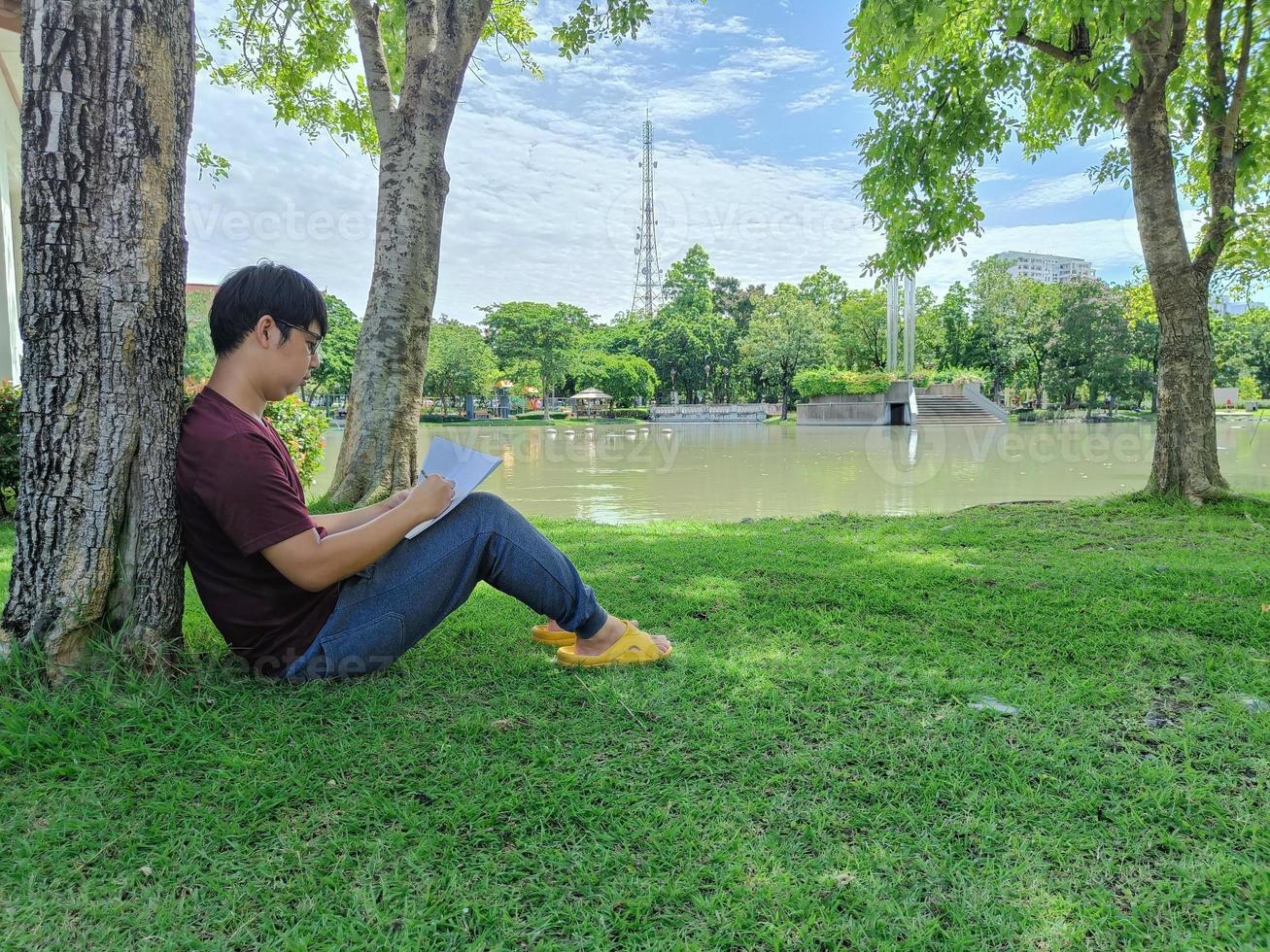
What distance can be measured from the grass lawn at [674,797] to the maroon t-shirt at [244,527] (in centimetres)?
17

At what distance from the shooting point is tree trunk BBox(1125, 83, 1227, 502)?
18.4ft

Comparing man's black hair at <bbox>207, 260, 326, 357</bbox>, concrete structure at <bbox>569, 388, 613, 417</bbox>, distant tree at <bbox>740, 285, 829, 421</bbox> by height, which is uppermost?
distant tree at <bbox>740, 285, 829, 421</bbox>

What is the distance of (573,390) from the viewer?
4925 cm

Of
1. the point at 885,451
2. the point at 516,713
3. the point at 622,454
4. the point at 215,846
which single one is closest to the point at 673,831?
the point at 516,713

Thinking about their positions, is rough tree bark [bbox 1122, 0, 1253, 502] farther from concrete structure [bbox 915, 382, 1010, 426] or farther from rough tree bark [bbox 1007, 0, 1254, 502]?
concrete structure [bbox 915, 382, 1010, 426]

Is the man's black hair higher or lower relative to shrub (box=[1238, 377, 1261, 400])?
lower

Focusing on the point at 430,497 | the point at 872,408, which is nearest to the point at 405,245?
the point at 430,497

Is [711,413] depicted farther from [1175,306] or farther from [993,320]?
[1175,306]

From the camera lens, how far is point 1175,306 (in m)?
5.65

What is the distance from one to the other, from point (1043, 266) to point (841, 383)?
1356 inches

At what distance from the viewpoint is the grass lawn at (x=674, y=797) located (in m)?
1.26

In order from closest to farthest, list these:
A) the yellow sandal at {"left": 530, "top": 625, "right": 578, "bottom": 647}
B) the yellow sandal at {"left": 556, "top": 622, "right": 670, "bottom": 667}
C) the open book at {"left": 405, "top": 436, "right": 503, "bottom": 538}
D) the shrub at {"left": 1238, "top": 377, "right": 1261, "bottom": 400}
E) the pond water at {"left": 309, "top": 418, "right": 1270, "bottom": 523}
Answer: the open book at {"left": 405, "top": 436, "right": 503, "bottom": 538} → the yellow sandal at {"left": 556, "top": 622, "right": 670, "bottom": 667} → the yellow sandal at {"left": 530, "top": 625, "right": 578, "bottom": 647} → the pond water at {"left": 309, "top": 418, "right": 1270, "bottom": 523} → the shrub at {"left": 1238, "top": 377, "right": 1261, "bottom": 400}

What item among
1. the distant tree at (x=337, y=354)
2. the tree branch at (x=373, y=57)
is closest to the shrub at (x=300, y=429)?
the tree branch at (x=373, y=57)

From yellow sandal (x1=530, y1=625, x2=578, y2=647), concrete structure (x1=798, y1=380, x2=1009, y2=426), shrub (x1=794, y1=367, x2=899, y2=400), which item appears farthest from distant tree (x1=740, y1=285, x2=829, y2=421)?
yellow sandal (x1=530, y1=625, x2=578, y2=647)
